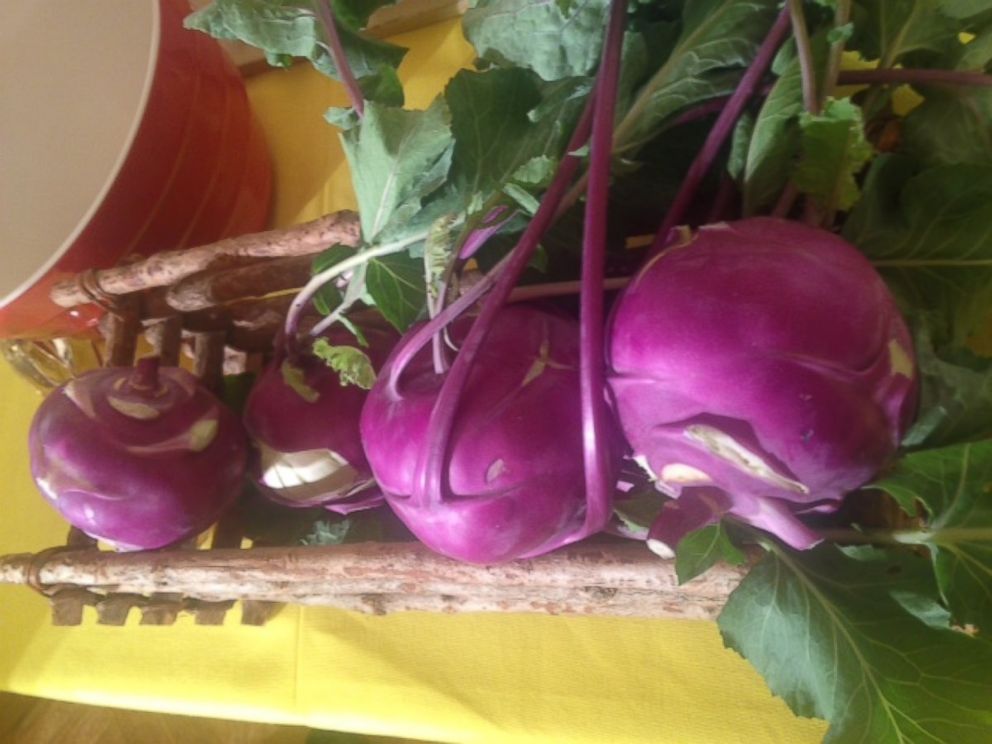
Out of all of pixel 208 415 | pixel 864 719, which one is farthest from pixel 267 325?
pixel 864 719

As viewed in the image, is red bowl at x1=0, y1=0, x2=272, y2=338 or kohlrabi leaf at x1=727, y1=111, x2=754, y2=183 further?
red bowl at x1=0, y1=0, x2=272, y2=338

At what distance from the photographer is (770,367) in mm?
287

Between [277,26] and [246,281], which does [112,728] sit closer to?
[246,281]

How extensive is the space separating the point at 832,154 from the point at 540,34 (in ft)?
0.58

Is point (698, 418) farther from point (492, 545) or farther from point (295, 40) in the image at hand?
point (295, 40)

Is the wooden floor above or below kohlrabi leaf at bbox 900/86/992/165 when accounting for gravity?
below

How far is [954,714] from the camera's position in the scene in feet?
1.05

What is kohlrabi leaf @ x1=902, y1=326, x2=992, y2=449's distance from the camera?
312 mm

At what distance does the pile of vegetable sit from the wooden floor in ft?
Result: 1.92

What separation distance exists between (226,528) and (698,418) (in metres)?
0.42

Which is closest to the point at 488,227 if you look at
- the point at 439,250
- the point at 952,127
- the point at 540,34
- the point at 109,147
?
the point at 439,250

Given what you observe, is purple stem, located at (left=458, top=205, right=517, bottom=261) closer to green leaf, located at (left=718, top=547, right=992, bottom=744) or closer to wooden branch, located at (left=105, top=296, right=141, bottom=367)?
green leaf, located at (left=718, top=547, right=992, bottom=744)

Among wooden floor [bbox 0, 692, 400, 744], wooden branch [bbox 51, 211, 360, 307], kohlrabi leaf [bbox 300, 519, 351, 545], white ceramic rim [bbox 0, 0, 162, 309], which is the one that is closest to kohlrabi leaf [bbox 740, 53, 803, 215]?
wooden branch [bbox 51, 211, 360, 307]

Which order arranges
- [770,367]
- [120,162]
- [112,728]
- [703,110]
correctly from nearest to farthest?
[770,367] < [703,110] < [120,162] < [112,728]
